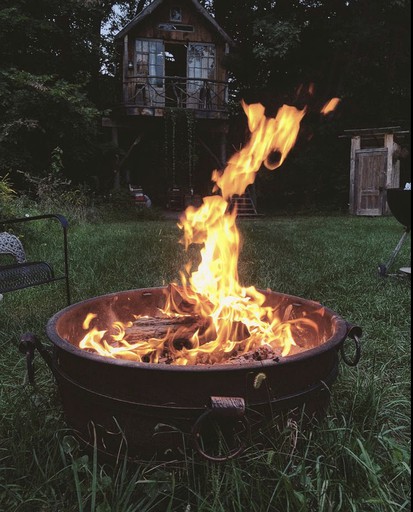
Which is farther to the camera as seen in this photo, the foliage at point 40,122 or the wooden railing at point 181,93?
the wooden railing at point 181,93

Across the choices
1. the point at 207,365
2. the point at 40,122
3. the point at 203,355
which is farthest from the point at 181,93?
the point at 207,365

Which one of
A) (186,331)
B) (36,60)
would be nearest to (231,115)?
(36,60)

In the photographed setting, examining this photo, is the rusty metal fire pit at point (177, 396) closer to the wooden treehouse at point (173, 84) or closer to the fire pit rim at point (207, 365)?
the fire pit rim at point (207, 365)

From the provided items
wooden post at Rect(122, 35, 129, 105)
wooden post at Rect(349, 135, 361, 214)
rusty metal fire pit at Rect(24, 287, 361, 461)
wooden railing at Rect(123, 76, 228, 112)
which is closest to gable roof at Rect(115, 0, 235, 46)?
wooden post at Rect(122, 35, 129, 105)

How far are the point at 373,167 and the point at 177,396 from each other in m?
15.8

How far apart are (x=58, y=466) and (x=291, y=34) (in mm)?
16642

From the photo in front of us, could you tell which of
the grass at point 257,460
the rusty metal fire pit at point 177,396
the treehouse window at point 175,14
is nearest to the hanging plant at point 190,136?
the treehouse window at point 175,14

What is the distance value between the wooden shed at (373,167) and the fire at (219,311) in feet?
45.1

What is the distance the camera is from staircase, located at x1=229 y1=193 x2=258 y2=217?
50.6 ft

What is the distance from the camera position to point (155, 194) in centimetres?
1912

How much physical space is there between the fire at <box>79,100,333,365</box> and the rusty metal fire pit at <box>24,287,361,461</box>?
1.05 ft

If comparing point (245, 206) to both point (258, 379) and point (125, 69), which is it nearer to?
point (125, 69)

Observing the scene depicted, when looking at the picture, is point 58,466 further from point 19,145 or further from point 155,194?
point 155,194

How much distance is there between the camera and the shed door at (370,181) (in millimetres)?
15655
